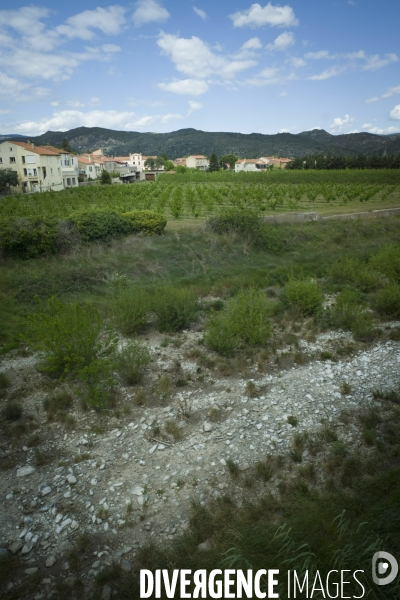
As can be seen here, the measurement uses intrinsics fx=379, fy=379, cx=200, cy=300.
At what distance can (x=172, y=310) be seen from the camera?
Answer: 389 inches

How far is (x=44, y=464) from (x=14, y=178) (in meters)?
49.8

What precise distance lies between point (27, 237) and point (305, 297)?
10565 millimetres

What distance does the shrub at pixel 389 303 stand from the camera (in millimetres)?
10331

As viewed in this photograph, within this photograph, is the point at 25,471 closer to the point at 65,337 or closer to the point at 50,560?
the point at 50,560

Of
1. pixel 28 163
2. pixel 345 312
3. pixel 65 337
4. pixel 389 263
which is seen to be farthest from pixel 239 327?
pixel 28 163

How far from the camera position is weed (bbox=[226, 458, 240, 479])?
17.0ft

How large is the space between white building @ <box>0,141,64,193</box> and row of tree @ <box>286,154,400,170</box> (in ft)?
160

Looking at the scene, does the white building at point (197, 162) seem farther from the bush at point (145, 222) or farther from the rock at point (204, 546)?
the rock at point (204, 546)

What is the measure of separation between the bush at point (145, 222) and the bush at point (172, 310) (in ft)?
28.8

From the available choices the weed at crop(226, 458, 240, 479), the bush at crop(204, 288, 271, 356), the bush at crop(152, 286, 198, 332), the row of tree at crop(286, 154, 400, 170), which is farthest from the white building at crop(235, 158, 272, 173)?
the weed at crop(226, 458, 240, 479)

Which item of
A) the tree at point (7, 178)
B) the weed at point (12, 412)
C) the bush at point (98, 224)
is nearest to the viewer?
the weed at point (12, 412)

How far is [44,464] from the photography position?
5461 mm

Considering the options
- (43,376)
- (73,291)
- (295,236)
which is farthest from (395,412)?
(295,236)

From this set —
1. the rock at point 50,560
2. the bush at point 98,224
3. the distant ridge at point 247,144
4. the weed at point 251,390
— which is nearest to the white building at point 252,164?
the distant ridge at point 247,144
